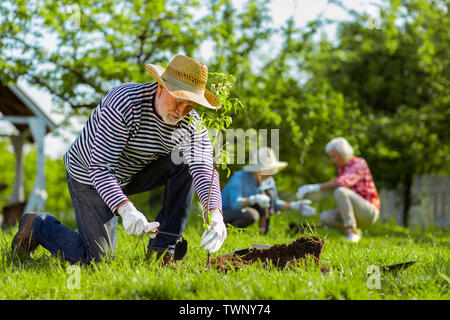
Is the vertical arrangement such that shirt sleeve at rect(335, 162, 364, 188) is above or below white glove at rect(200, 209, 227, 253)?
above

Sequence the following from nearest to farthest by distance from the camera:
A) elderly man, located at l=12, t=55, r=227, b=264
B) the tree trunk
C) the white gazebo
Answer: elderly man, located at l=12, t=55, r=227, b=264 < the white gazebo < the tree trunk

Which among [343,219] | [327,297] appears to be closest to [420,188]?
[343,219]

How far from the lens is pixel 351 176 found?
602 centimetres

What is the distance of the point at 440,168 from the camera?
12.3 m

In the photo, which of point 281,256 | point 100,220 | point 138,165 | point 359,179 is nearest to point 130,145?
point 138,165

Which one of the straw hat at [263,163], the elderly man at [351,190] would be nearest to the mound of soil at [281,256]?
the straw hat at [263,163]

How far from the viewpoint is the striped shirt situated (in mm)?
2943

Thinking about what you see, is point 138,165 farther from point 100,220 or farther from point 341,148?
point 341,148

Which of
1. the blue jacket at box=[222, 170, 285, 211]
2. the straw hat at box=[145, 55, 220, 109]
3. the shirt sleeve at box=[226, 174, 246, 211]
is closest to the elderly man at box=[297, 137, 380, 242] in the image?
the blue jacket at box=[222, 170, 285, 211]

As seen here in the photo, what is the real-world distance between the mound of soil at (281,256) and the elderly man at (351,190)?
297 centimetres

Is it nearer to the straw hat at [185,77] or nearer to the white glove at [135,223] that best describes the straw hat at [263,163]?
the straw hat at [185,77]

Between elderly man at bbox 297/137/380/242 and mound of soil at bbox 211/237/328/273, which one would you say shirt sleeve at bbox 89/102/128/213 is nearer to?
mound of soil at bbox 211/237/328/273

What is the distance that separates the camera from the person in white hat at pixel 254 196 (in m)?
5.52
